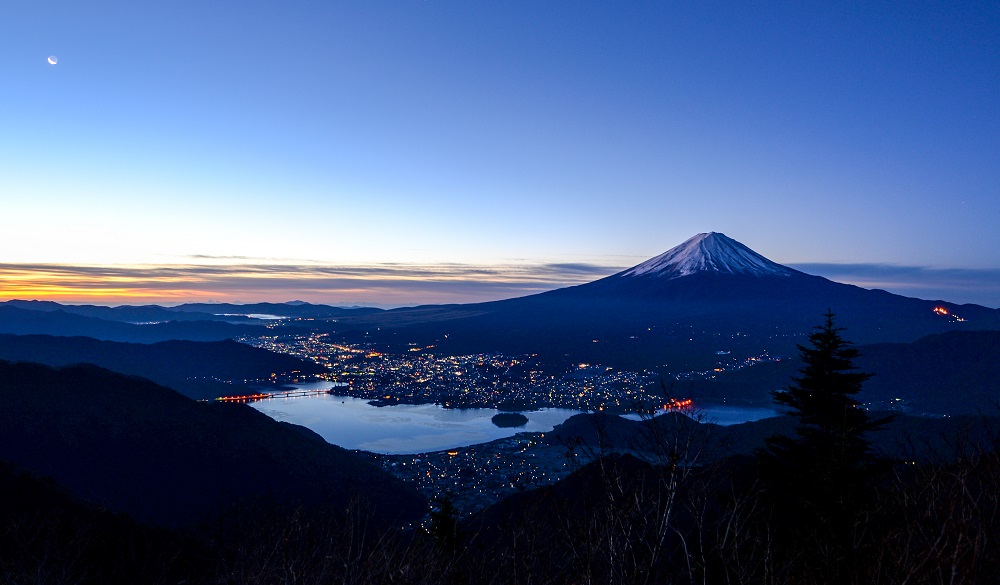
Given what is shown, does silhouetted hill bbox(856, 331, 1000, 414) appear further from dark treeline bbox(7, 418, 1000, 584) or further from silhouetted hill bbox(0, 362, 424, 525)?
dark treeline bbox(7, 418, 1000, 584)

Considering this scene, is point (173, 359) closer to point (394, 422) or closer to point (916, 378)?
point (394, 422)

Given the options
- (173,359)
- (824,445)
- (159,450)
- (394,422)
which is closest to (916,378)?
(394,422)

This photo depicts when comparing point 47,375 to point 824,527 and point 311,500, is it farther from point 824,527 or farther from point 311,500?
point 824,527

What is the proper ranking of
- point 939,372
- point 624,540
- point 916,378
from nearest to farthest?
point 624,540, point 916,378, point 939,372

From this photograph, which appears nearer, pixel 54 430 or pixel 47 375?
pixel 54 430

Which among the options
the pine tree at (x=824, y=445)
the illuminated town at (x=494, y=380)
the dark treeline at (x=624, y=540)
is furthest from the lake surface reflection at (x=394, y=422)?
the pine tree at (x=824, y=445)

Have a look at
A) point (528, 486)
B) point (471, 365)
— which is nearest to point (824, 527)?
point (528, 486)

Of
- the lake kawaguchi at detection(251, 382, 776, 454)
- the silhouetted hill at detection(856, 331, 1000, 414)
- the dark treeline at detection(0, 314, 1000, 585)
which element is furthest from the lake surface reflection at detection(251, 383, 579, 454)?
the silhouetted hill at detection(856, 331, 1000, 414)
